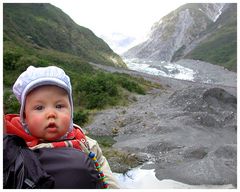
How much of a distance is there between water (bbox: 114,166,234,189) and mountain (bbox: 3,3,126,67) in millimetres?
41357

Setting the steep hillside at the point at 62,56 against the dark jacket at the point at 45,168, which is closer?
the dark jacket at the point at 45,168

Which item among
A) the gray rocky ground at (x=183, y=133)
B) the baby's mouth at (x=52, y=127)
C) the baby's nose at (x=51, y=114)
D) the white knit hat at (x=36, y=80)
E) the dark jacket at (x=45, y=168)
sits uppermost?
the white knit hat at (x=36, y=80)

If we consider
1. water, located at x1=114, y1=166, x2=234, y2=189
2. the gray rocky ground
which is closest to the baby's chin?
water, located at x1=114, y1=166, x2=234, y2=189

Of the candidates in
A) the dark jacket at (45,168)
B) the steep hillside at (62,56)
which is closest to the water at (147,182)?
the dark jacket at (45,168)

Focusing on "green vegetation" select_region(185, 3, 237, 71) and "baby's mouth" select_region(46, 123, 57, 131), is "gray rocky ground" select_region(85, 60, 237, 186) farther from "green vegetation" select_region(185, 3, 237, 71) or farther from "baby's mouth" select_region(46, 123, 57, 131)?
"green vegetation" select_region(185, 3, 237, 71)

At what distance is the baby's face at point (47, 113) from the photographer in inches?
83.3

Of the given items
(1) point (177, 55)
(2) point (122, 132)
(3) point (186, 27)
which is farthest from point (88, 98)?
(3) point (186, 27)

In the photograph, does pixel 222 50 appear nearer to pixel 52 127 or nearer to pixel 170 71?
pixel 170 71

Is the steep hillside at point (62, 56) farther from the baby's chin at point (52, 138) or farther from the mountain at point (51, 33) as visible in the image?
the baby's chin at point (52, 138)

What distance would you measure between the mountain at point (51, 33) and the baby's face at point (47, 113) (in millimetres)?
45826

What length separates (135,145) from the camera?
1071 centimetres

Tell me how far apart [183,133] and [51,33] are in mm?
51214

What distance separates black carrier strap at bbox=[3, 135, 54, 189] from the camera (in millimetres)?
1783

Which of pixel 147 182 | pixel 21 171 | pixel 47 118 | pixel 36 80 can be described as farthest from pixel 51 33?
pixel 21 171
